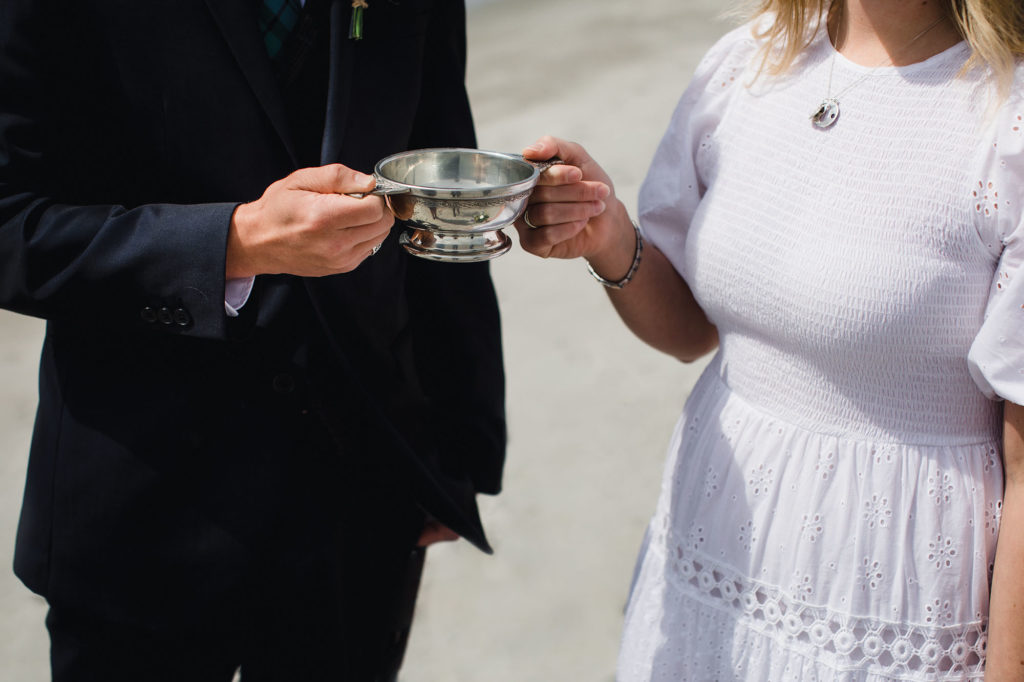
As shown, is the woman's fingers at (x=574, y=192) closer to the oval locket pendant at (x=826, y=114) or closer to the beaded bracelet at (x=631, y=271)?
the beaded bracelet at (x=631, y=271)

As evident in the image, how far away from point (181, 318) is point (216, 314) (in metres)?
0.06

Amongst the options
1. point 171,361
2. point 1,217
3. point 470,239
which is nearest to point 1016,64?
point 470,239

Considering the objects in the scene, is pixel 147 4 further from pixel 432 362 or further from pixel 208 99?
pixel 432 362

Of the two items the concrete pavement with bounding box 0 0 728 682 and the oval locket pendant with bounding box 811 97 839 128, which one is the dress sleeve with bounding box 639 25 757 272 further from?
the concrete pavement with bounding box 0 0 728 682

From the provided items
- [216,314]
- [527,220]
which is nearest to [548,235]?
[527,220]

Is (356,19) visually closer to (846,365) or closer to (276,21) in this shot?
(276,21)

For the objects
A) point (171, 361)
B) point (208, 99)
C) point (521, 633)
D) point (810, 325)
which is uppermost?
point (208, 99)

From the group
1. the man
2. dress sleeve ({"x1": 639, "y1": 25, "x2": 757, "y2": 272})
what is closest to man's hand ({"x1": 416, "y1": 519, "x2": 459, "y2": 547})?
the man

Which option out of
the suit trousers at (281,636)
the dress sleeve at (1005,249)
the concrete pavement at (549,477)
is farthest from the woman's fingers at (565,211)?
the concrete pavement at (549,477)

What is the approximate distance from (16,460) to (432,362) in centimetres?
223

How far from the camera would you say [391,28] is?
Result: 1.57 metres

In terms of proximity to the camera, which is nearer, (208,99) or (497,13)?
(208,99)

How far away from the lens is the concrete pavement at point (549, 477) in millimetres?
2818

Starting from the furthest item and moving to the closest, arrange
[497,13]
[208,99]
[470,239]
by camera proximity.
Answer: [497,13], [208,99], [470,239]
